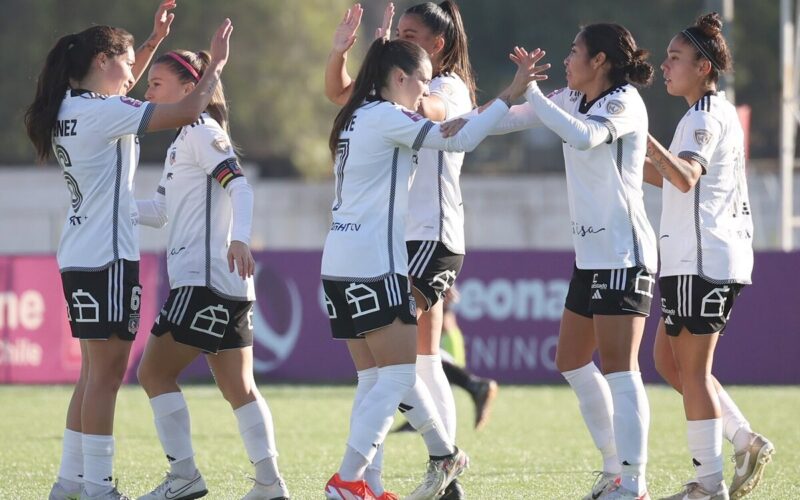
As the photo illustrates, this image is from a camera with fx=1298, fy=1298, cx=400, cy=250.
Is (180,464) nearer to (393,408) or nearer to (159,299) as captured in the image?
(393,408)

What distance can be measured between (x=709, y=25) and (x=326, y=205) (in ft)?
70.8

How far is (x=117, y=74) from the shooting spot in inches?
231

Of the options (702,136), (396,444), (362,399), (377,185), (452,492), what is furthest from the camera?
(396,444)

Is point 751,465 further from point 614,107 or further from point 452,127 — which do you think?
point 452,127

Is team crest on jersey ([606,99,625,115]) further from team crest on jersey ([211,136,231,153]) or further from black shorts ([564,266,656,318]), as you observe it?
team crest on jersey ([211,136,231,153])

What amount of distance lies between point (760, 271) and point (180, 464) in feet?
31.2

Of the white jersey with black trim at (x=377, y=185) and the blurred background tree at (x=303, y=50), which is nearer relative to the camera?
the white jersey with black trim at (x=377, y=185)

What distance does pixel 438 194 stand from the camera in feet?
20.5

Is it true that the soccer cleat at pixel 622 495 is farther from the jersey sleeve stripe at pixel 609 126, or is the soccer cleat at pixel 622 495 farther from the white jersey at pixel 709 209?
the jersey sleeve stripe at pixel 609 126

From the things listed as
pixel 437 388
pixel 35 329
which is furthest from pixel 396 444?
pixel 35 329

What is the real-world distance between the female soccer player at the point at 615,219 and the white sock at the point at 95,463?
2221 millimetres

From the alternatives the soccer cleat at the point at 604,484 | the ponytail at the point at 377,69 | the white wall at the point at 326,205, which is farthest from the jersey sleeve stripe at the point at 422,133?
the white wall at the point at 326,205

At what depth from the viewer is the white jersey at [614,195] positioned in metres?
5.70

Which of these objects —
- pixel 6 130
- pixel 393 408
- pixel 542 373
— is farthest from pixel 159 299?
pixel 6 130
